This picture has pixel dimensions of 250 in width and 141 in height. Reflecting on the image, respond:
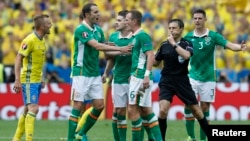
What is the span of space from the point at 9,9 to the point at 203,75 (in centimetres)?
1341

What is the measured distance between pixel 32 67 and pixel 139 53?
211cm

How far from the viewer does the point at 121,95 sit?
1730cm

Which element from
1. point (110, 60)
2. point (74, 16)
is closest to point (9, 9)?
point (74, 16)

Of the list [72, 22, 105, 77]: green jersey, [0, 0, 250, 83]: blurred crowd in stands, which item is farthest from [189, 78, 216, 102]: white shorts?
[0, 0, 250, 83]: blurred crowd in stands

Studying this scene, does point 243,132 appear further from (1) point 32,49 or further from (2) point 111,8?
(2) point 111,8

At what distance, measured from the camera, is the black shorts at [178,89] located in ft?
56.1

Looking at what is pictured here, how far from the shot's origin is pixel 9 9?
101 ft

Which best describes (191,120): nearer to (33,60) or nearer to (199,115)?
(199,115)

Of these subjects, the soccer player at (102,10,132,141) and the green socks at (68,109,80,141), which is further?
the soccer player at (102,10,132,141)

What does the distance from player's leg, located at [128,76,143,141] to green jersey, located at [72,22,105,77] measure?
871 mm

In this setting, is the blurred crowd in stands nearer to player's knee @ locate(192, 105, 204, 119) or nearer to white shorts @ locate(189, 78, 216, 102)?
white shorts @ locate(189, 78, 216, 102)

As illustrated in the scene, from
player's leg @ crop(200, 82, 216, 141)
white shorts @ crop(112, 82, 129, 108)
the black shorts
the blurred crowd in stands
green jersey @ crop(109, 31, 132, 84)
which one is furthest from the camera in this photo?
the blurred crowd in stands

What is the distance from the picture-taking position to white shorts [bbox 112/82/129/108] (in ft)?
56.6

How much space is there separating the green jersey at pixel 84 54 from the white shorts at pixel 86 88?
91 millimetres
